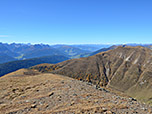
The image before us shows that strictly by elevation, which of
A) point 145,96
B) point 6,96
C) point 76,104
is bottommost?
point 145,96

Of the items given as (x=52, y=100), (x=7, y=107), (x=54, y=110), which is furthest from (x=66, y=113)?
(x=7, y=107)

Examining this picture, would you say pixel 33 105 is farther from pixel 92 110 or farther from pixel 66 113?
pixel 92 110

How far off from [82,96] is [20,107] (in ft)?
47.7

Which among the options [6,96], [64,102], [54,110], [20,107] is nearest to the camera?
[54,110]

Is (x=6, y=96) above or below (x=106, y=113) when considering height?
below

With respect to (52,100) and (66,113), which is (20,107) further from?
(66,113)

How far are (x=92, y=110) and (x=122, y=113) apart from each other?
574cm

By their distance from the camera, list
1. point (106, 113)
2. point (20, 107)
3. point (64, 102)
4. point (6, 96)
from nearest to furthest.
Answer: point (106, 113) < point (20, 107) < point (64, 102) < point (6, 96)

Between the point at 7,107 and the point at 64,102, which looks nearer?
the point at 7,107

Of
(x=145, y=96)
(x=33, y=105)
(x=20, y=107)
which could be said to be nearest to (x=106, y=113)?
(x=33, y=105)

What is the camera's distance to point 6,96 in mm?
30703

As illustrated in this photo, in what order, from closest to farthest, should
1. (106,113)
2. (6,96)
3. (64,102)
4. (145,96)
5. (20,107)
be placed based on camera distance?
(106,113) → (20,107) → (64,102) → (6,96) → (145,96)

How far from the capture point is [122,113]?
2072cm

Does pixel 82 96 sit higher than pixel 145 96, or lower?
higher
